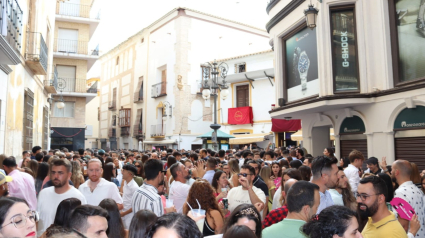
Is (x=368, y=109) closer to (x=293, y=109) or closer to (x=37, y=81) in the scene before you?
(x=293, y=109)

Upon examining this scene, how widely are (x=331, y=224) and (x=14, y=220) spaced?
247 centimetres

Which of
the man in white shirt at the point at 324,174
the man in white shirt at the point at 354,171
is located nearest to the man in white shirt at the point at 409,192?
the man in white shirt at the point at 324,174

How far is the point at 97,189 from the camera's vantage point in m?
5.39

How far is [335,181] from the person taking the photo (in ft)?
16.1

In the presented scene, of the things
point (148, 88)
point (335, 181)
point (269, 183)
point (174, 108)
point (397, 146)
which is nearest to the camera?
point (335, 181)

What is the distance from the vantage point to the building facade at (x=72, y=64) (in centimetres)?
2481

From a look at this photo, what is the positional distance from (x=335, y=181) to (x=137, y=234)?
2868mm

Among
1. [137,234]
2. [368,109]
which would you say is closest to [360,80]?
[368,109]

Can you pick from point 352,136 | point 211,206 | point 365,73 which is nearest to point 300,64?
point 365,73

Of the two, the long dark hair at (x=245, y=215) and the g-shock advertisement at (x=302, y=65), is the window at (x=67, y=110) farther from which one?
the long dark hair at (x=245, y=215)

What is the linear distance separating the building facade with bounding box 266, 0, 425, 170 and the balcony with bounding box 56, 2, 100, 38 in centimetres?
1669

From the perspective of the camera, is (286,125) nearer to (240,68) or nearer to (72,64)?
(240,68)

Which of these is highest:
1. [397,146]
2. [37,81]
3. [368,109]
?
[37,81]

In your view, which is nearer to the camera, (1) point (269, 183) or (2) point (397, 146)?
(1) point (269, 183)
